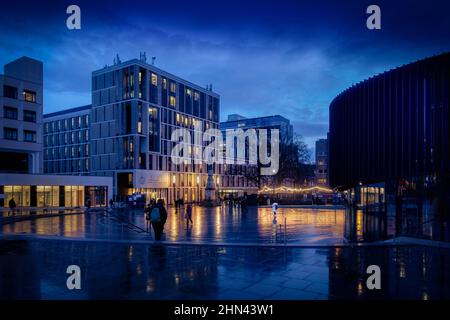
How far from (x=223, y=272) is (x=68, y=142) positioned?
248 ft

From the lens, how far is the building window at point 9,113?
150 ft

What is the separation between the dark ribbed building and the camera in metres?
11.6

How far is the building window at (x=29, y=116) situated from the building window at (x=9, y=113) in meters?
1.36

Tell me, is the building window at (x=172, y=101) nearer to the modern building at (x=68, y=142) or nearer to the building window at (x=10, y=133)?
the modern building at (x=68, y=142)

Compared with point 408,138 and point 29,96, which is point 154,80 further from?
point 408,138

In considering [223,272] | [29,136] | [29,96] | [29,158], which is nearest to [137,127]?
[29,136]

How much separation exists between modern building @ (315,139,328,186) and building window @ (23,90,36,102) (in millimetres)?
86041

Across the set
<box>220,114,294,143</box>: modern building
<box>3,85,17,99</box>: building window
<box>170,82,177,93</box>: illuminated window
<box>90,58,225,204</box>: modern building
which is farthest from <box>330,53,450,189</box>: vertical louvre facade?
<box>220,114,294,143</box>: modern building

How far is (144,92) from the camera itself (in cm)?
5784

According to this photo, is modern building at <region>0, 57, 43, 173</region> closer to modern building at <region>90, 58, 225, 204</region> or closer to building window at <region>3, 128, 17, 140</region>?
building window at <region>3, 128, 17, 140</region>

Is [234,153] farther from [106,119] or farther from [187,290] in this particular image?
[187,290]
